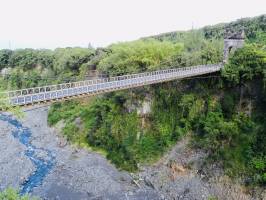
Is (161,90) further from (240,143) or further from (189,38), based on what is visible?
(189,38)

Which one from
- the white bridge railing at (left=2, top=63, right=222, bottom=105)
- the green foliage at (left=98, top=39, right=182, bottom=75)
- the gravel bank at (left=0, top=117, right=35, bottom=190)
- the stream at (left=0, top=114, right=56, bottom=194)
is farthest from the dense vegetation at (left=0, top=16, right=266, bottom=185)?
the gravel bank at (left=0, top=117, right=35, bottom=190)

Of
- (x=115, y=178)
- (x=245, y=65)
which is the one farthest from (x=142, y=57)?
(x=115, y=178)

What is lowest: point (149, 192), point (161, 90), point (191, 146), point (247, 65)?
point (149, 192)

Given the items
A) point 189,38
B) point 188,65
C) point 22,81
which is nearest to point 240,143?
point 188,65

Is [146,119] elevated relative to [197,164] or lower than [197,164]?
elevated

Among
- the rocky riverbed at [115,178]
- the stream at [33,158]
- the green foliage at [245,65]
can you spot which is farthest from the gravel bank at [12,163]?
the green foliage at [245,65]

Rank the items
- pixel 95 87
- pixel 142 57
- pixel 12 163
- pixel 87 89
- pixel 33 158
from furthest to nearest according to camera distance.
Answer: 1. pixel 142 57
2. pixel 33 158
3. pixel 12 163
4. pixel 95 87
5. pixel 87 89

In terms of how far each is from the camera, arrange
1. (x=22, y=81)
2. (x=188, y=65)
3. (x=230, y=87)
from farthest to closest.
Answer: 1. (x=22, y=81)
2. (x=188, y=65)
3. (x=230, y=87)

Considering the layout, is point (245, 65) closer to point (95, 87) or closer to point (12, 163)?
point (95, 87)
